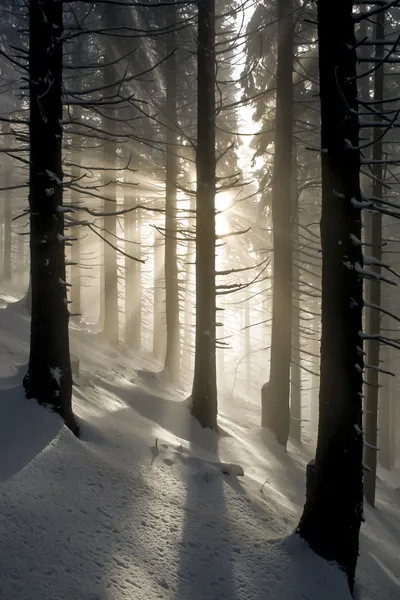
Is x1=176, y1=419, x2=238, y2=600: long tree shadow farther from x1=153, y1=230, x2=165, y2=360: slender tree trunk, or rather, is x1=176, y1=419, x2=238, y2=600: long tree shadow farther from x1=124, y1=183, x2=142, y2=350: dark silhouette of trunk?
x1=124, y1=183, x2=142, y2=350: dark silhouette of trunk

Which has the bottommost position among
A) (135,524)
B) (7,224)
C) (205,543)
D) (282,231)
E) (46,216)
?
(205,543)

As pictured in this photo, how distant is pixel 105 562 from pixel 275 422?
7.90 metres

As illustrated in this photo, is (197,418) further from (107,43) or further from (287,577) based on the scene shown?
(107,43)

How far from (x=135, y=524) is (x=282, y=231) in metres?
7.84

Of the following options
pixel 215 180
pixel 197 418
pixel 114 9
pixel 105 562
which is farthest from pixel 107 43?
pixel 105 562

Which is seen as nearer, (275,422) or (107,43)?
(275,422)

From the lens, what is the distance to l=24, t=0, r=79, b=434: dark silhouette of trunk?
5.68 m

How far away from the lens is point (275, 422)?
11.2 metres

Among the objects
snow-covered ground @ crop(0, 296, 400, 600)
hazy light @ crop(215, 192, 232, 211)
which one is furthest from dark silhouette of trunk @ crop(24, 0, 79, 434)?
hazy light @ crop(215, 192, 232, 211)

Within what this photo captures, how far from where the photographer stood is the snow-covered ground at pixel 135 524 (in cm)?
364

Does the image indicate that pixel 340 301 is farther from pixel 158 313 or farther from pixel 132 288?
pixel 158 313

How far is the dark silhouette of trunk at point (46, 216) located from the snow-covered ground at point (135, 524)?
0.42 metres

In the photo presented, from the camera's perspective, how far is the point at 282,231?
10844mm

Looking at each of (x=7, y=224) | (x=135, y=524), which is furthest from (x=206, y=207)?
(x=7, y=224)
